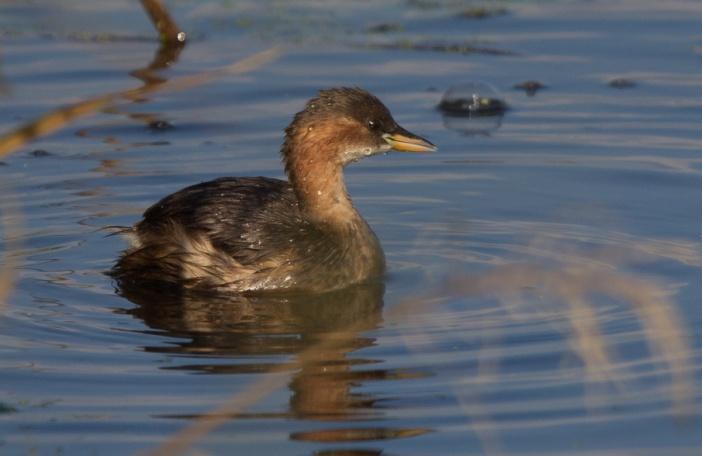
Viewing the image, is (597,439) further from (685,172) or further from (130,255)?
(685,172)

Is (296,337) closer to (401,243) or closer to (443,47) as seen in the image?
(401,243)

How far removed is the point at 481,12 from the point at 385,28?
3.13 feet

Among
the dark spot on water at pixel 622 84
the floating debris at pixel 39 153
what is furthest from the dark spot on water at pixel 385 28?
the floating debris at pixel 39 153

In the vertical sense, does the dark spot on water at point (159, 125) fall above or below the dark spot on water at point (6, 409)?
above

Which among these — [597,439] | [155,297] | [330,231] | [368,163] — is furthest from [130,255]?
[597,439]

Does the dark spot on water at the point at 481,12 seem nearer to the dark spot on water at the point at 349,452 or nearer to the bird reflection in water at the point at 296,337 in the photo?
the bird reflection in water at the point at 296,337

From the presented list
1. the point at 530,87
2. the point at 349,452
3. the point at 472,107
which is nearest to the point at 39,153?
the point at 472,107

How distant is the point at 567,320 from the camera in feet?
20.1

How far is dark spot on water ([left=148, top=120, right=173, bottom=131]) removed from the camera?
9.50 meters

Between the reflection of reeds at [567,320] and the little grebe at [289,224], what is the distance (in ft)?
2.35

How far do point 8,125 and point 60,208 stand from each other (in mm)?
1472

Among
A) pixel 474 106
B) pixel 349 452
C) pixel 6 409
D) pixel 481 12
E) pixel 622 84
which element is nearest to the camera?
pixel 349 452

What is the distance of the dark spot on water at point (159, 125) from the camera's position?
9.50 metres

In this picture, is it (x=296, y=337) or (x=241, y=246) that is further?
(x=241, y=246)
